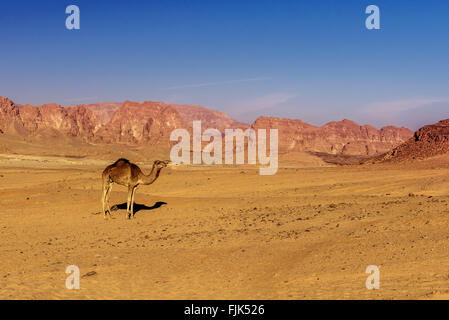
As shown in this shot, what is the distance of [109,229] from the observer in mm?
16328

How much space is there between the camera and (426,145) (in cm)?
4981

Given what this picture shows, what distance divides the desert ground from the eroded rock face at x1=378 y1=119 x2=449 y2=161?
29.8 m

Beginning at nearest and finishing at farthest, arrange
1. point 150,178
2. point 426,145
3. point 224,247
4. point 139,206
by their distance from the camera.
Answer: point 224,247, point 150,178, point 139,206, point 426,145

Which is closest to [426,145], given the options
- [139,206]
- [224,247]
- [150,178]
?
[139,206]

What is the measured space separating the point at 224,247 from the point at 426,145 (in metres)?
43.7

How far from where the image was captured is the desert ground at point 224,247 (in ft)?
28.6

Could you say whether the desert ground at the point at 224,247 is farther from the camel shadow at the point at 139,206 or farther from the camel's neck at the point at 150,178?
the camel's neck at the point at 150,178

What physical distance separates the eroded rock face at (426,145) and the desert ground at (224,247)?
29793 mm

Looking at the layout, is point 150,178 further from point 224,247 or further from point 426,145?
point 426,145

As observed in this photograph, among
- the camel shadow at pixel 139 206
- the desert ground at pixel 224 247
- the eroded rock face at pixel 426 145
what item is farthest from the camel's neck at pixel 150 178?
the eroded rock face at pixel 426 145

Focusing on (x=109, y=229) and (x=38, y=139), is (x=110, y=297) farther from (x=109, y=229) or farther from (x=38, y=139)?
(x=38, y=139)

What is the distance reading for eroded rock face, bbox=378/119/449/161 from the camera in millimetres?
47578

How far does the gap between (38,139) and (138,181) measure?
556 feet
